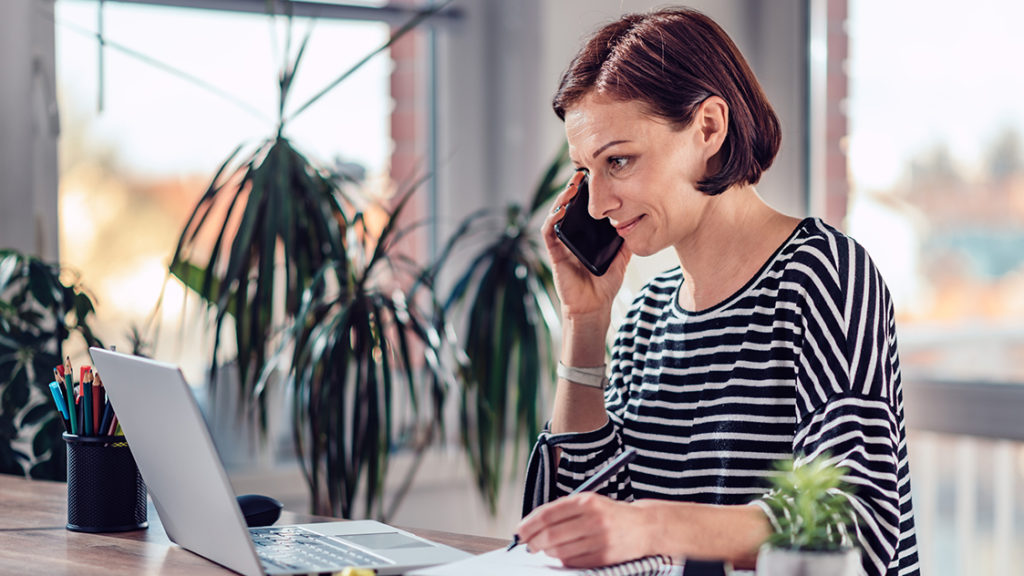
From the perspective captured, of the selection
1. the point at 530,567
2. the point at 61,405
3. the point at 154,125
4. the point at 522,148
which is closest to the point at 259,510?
the point at 61,405

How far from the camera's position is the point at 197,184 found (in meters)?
2.84

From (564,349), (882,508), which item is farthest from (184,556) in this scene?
(882,508)

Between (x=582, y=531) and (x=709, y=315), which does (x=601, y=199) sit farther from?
(x=582, y=531)

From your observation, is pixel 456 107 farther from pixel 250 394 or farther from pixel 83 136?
pixel 250 394

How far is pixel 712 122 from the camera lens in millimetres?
1380

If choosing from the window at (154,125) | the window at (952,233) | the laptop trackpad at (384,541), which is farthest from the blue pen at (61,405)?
the window at (952,233)

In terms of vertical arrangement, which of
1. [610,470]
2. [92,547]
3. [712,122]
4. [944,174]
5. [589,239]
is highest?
[944,174]

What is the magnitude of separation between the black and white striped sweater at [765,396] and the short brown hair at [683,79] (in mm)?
128

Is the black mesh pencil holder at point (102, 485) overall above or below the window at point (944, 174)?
below

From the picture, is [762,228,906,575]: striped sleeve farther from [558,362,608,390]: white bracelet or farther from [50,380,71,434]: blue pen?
[50,380,71,434]: blue pen

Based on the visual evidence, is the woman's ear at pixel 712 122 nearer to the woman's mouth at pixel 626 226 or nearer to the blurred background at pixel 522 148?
the woman's mouth at pixel 626 226

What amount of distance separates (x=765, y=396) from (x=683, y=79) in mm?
404

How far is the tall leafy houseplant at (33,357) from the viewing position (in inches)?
79.8

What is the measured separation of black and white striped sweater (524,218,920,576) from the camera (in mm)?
1189
